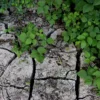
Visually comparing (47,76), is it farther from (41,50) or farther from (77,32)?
(77,32)

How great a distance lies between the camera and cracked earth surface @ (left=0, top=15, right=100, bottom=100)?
248cm

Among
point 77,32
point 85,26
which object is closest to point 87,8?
point 85,26

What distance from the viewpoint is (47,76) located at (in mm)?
2627

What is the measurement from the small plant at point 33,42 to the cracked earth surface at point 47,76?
95 mm

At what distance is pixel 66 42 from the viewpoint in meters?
2.90

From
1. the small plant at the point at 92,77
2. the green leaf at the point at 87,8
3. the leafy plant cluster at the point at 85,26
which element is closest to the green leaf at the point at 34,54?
the leafy plant cluster at the point at 85,26

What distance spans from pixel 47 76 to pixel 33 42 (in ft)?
1.25

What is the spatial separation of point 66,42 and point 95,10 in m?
0.55

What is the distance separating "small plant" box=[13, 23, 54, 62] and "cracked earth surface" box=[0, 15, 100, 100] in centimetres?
9

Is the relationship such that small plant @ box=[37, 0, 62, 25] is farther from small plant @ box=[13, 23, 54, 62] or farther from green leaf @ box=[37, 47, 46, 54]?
green leaf @ box=[37, 47, 46, 54]

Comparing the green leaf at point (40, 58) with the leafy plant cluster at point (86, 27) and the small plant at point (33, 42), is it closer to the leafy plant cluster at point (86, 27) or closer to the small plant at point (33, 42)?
the small plant at point (33, 42)

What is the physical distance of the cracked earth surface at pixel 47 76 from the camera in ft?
8.13

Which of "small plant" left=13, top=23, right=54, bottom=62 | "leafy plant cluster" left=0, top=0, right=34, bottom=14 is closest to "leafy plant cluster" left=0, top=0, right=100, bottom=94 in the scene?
"small plant" left=13, top=23, right=54, bottom=62

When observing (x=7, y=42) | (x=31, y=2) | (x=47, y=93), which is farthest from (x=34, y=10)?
(x=47, y=93)
